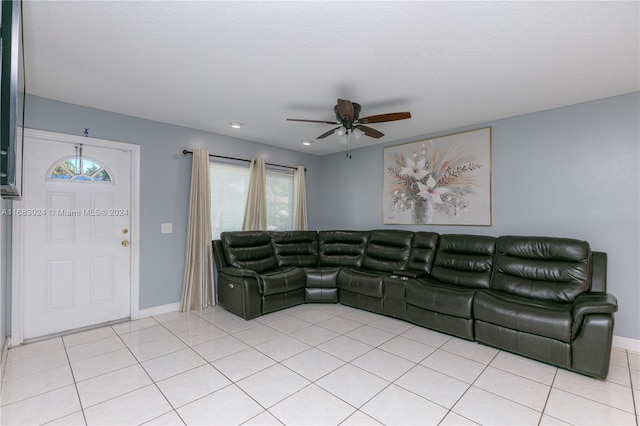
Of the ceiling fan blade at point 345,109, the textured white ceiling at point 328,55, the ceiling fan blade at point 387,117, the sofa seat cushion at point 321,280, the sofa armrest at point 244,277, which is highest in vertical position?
the textured white ceiling at point 328,55

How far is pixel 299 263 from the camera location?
4.65m

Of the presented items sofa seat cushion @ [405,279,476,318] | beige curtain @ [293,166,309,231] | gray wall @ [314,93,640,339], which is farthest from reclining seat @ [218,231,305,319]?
gray wall @ [314,93,640,339]

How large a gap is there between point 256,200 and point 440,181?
2.85 m

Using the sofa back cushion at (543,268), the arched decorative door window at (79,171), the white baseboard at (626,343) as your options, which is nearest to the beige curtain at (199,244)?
the arched decorative door window at (79,171)

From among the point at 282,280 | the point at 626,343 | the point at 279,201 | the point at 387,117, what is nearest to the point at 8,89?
the point at 387,117

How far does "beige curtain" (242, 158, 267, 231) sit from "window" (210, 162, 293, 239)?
0.10 metres

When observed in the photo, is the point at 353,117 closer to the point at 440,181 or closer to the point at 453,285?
the point at 440,181

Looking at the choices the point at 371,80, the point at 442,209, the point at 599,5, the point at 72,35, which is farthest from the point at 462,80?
the point at 72,35

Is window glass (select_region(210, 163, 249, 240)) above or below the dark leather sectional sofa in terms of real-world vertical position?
above

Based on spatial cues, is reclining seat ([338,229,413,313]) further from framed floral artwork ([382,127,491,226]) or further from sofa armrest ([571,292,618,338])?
sofa armrest ([571,292,618,338])

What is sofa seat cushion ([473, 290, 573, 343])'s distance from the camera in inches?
97.3

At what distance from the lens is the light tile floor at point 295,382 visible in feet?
6.23

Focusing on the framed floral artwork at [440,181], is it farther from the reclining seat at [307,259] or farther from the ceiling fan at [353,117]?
the ceiling fan at [353,117]

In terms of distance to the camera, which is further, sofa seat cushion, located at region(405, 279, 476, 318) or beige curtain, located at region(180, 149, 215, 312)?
beige curtain, located at region(180, 149, 215, 312)
